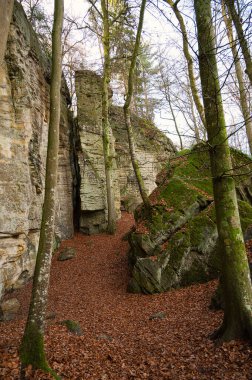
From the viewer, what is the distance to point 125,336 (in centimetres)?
645

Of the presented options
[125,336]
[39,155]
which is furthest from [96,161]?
[125,336]

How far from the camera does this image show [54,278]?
11719 mm

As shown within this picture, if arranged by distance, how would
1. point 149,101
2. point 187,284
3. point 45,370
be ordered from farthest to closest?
point 149,101 → point 187,284 → point 45,370

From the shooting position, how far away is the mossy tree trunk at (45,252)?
4582 millimetres

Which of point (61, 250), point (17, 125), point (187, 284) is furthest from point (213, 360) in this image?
point (61, 250)

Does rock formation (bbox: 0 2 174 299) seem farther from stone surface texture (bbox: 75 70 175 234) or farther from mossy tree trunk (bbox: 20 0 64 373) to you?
mossy tree trunk (bbox: 20 0 64 373)

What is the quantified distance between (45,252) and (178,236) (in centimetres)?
560

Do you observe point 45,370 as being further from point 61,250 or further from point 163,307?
point 61,250

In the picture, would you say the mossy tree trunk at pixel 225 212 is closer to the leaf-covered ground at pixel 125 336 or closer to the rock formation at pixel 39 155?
the leaf-covered ground at pixel 125 336

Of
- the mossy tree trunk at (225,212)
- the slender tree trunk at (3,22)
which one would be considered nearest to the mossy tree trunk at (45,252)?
the slender tree trunk at (3,22)

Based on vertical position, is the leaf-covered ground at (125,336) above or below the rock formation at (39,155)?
below

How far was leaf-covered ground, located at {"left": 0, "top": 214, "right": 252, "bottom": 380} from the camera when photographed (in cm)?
438

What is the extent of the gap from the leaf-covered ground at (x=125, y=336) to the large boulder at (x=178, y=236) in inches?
22.0

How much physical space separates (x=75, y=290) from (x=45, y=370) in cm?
636
